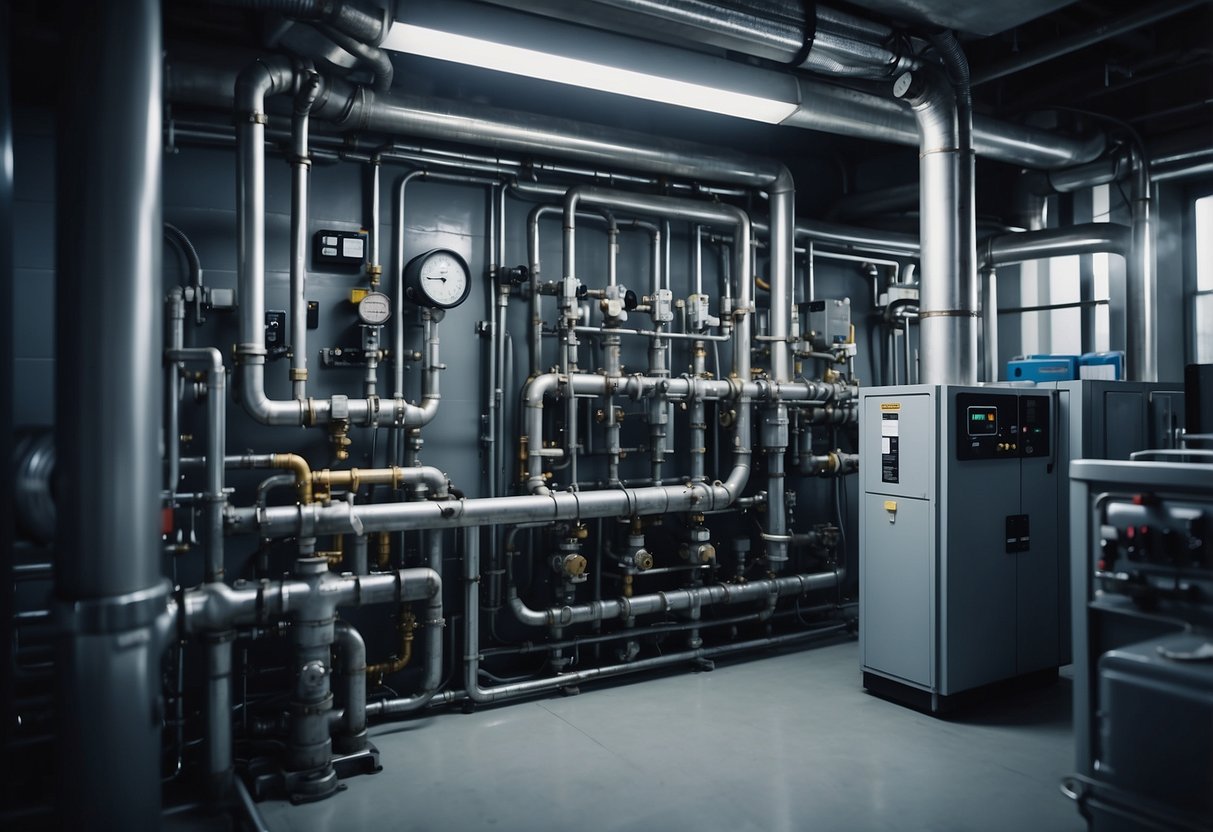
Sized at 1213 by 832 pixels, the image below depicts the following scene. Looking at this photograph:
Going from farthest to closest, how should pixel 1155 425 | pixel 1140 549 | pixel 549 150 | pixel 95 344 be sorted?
pixel 1155 425, pixel 549 150, pixel 1140 549, pixel 95 344

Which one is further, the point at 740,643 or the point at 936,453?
the point at 740,643

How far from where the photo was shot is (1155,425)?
476cm

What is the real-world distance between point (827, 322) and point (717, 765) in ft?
10.8

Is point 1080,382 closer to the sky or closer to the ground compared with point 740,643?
closer to the sky

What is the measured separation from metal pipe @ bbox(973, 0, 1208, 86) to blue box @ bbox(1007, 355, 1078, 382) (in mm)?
1803

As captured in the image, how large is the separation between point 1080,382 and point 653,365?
2.41 meters

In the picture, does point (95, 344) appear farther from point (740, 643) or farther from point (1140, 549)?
point (740, 643)

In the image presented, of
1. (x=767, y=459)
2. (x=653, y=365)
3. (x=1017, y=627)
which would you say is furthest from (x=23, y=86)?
(x=1017, y=627)

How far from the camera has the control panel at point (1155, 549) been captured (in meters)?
2.25

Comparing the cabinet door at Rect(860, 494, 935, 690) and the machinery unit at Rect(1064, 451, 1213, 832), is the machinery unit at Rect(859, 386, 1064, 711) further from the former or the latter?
the machinery unit at Rect(1064, 451, 1213, 832)

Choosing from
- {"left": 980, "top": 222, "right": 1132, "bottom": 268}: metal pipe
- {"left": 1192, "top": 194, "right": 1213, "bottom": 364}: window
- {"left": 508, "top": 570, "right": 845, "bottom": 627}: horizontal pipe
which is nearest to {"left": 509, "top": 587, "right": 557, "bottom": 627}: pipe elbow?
{"left": 508, "top": 570, "right": 845, "bottom": 627}: horizontal pipe

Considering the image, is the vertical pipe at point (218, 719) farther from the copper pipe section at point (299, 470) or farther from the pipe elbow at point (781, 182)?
the pipe elbow at point (781, 182)

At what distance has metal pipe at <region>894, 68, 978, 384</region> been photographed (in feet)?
14.4

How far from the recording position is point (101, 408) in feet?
6.02
